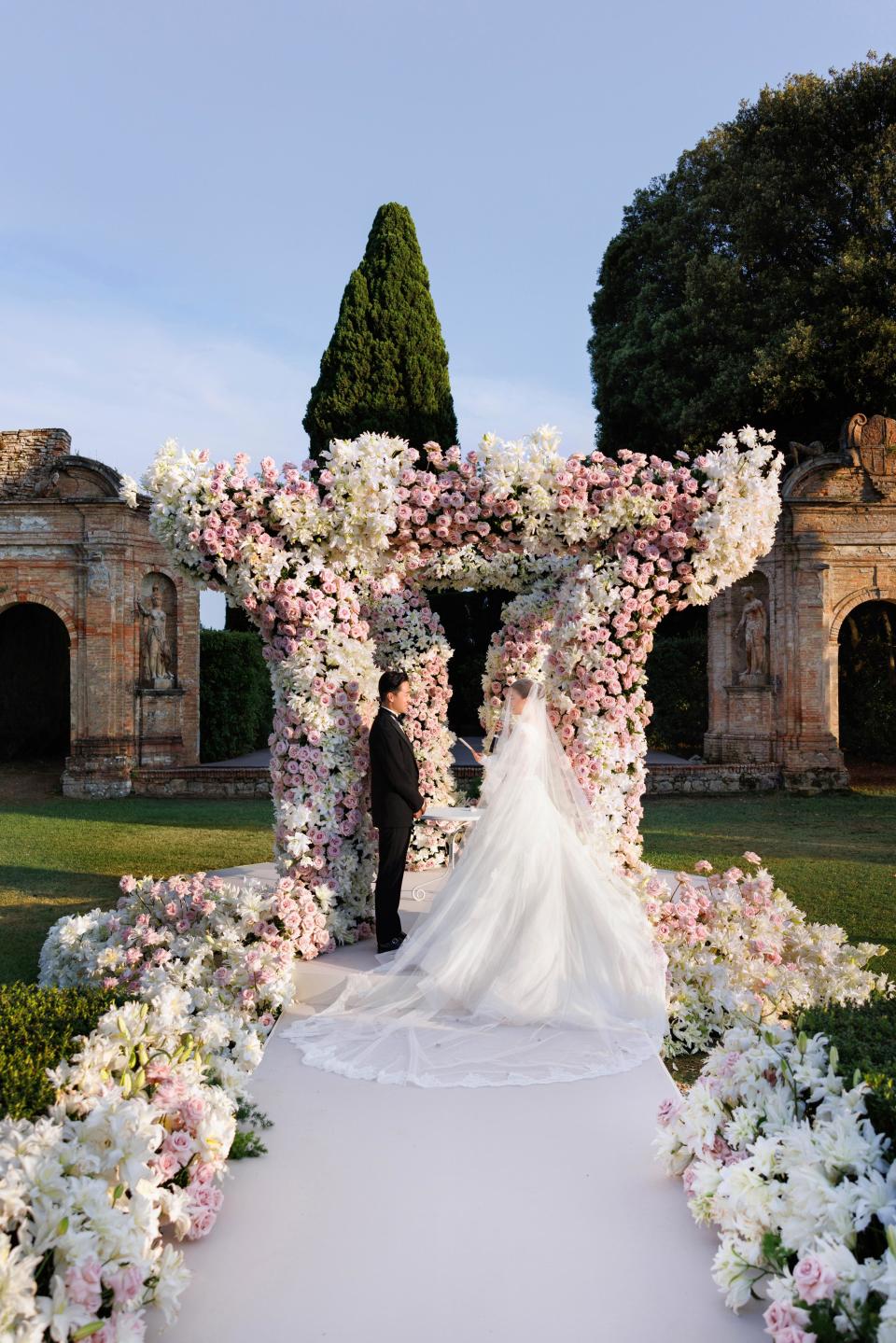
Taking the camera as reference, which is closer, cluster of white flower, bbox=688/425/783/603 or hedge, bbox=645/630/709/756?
cluster of white flower, bbox=688/425/783/603

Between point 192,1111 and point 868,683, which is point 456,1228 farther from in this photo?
point 868,683

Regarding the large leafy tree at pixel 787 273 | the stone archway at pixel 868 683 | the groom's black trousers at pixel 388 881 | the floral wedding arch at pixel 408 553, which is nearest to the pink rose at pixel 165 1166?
the floral wedding arch at pixel 408 553

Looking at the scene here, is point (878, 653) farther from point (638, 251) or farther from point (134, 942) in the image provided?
point (134, 942)

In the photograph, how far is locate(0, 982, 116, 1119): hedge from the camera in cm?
290

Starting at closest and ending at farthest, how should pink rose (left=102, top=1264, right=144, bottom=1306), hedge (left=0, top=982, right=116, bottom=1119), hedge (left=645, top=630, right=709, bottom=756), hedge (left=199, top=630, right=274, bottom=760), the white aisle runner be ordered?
pink rose (left=102, top=1264, right=144, bottom=1306)
the white aisle runner
hedge (left=0, top=982, right=116, bottom=1119)
hedge (left=199, top=630, right=274, bottom=760)
hedge (left=645, top=630, right=709, bottom=756)

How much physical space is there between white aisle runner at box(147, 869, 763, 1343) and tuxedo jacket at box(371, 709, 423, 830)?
2.48 m

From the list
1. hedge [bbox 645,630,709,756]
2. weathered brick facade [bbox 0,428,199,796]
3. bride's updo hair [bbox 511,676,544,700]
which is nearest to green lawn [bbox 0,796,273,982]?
weathered brick facade [bbox 0,428,199,796]

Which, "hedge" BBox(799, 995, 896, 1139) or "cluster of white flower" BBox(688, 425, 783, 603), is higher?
"cluster of white flower" BBox(688, 425, 783, 603)

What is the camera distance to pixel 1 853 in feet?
35.9

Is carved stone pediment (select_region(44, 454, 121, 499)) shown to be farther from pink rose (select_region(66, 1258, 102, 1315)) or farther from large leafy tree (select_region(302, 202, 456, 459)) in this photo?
pink rose (select_region(66, 1258, 102, 1315))

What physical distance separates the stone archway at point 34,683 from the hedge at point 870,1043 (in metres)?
18.2

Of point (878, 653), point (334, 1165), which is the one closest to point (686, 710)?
point (878, 653)

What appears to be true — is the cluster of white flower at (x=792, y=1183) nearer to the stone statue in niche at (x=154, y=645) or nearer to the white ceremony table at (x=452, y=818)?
the white ceremony table at (x=452, y=818)

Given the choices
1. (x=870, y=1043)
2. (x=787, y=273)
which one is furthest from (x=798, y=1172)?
(x=787, y=273)
